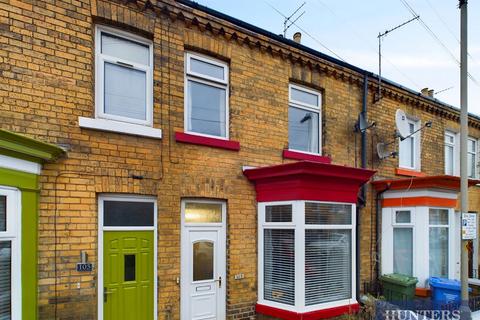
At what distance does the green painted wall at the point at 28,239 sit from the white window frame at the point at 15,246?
0.05 meters

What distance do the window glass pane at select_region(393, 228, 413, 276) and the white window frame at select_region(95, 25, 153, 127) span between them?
7060 mm

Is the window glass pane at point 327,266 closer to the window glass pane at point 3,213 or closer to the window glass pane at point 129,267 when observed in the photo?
the window glass pane at point 129,267

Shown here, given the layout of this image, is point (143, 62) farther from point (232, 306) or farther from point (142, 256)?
point (232, 306)

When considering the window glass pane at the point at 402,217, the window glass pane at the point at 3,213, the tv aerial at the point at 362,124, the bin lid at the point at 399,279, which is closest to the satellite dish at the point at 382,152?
the tv aerial at the point at 362,124

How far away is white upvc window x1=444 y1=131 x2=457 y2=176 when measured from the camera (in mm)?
12513

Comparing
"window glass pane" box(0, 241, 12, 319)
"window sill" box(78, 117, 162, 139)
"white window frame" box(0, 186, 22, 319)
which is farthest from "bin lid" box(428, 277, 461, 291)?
"window glass pane" box(0, 241, 12, 319)

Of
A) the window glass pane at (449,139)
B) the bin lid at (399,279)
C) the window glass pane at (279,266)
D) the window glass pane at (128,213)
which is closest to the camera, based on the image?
the window glass pane at (128,213)

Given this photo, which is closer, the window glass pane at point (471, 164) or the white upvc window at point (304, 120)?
the white upvc window at point (304, 120)

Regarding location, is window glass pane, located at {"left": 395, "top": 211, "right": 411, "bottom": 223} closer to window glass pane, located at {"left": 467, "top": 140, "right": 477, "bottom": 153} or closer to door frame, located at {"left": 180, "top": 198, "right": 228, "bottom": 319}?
door frame, located at {"left": 180, "top": 198, "right": 228, "bottom": 319}

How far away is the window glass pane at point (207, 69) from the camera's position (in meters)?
7.00

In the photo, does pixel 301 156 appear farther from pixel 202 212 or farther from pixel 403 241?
pixel 403 241

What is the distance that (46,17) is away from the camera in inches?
211

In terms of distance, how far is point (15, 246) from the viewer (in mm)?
4637

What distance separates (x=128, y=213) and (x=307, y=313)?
11.6ft
